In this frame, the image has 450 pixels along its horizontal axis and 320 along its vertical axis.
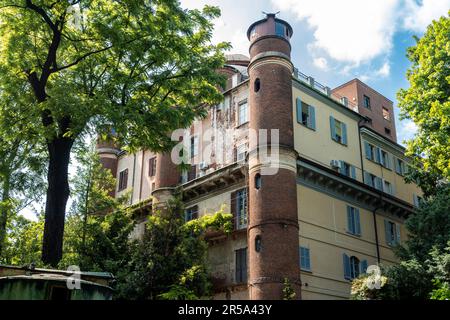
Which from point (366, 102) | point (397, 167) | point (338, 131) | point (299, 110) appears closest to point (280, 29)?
point (299, 110)

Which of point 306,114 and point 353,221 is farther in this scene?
point 306,114

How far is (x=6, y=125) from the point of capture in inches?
720

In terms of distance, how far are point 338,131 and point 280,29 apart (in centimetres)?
767

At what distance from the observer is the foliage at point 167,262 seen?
76.4ft

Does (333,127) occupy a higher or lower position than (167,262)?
higher

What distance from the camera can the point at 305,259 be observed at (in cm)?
2652

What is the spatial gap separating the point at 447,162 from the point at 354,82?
1957cm

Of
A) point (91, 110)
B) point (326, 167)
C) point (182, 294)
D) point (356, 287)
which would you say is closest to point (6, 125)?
point (91, 110)

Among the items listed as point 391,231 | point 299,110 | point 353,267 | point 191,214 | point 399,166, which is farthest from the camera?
point 399,166

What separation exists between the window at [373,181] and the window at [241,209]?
31.2 ft

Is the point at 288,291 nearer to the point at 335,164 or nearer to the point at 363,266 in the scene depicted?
the point at 363,266

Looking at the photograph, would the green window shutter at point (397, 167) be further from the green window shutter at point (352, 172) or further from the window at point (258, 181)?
the window at point (258, 181)

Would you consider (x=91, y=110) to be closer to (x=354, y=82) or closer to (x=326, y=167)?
(x=326, y=167)

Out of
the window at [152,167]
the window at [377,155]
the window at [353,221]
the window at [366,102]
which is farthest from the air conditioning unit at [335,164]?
the window at [152,167]
